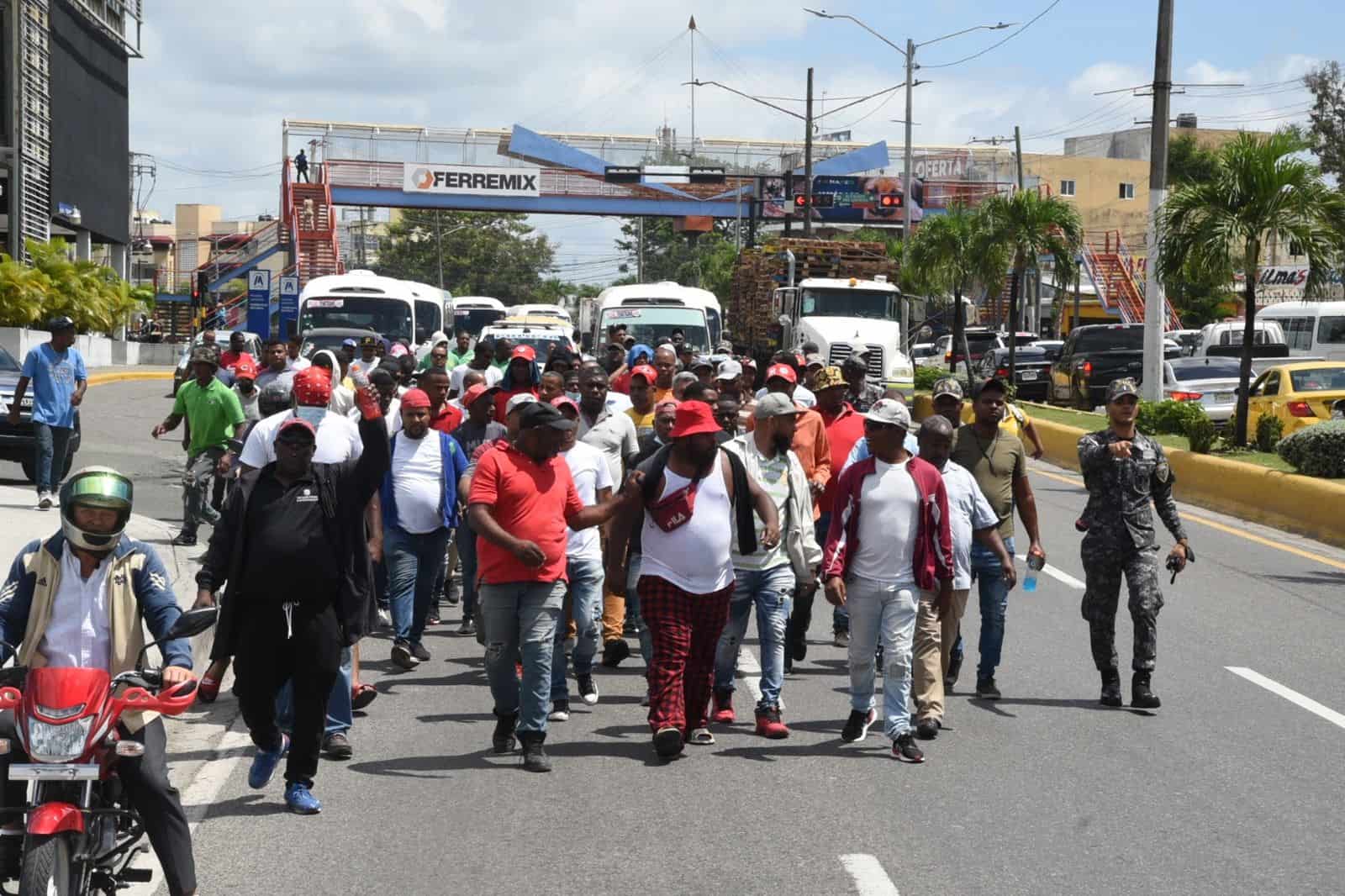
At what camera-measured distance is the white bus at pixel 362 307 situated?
28.4m

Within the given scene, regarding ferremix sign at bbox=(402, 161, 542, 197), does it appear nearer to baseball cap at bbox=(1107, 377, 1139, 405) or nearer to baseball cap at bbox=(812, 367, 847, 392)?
baseball cap at bbox=(812, 367, 847, 392)

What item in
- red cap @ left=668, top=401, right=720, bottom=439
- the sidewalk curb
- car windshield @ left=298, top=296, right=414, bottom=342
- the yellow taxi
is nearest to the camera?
red cap @ left=668, top=401, right=720, bottom=439

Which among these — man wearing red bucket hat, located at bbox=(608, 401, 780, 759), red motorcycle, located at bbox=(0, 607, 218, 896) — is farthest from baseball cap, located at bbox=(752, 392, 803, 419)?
red motorcycle, located at bbox=(0, 607, 218, 896)

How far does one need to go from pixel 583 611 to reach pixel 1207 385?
22.5m

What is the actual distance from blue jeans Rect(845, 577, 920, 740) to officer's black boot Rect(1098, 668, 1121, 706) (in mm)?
1638

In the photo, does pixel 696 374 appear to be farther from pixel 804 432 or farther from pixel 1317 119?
pixel 1317 119

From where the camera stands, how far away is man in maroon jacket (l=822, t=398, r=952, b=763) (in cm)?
855

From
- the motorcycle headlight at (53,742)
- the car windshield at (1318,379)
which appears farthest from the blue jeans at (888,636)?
the car windshield at (1318,379)

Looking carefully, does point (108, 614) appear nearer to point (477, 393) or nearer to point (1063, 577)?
point (477, 393)

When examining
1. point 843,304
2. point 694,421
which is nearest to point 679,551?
point 694,421

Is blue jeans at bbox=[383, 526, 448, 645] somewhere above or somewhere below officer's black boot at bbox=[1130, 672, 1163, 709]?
above

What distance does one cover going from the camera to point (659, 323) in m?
30.2

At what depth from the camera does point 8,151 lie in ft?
148

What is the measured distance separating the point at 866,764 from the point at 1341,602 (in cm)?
693
